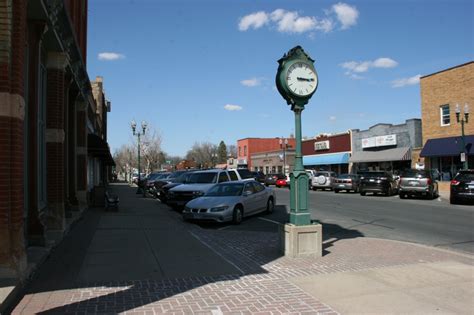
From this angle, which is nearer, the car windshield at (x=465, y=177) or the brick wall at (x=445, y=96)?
the car windshield at (x=465, y=177)

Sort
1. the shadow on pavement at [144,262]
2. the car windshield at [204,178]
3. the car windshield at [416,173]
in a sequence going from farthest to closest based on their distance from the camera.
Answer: the car windshield at [416,173] < the car windshield at [204,178] < the shadow on pavement at [144,262]

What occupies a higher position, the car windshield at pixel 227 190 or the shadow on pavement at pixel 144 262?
the car windshield at pixel 227 190

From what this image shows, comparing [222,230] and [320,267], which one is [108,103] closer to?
[222,230]

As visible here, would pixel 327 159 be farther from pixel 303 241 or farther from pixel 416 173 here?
pixel 303 241

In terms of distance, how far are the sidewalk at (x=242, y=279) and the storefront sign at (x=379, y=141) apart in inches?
1220

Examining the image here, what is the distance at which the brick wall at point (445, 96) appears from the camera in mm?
30234

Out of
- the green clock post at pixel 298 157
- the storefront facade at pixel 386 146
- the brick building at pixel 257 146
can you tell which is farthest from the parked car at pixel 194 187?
the brick building at pixel 257 146

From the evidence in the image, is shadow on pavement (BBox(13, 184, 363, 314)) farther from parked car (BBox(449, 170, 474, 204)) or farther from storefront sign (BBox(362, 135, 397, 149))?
storefront sign (BBox(362, 135, 397, 149))

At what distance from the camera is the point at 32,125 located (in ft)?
29.3

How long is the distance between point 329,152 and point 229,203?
39000 mm

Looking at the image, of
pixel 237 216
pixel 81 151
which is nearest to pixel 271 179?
pixel 81 151

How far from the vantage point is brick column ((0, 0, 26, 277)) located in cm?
613

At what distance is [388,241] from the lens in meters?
10.5

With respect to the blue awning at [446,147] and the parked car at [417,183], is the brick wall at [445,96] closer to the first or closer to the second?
the blue awning at [446,147]
